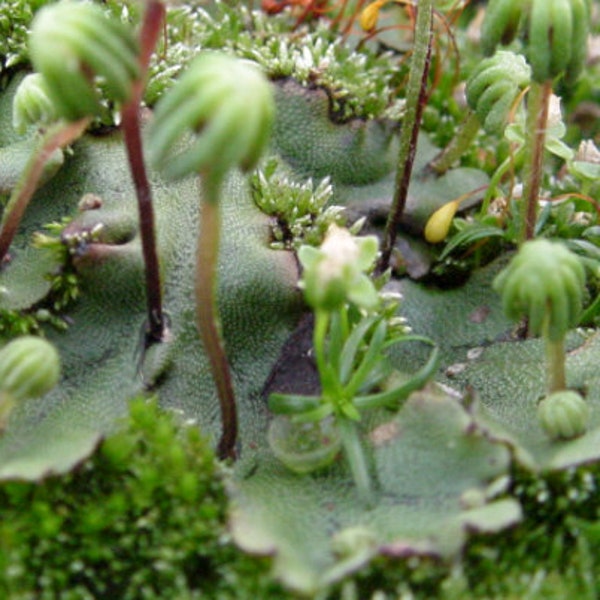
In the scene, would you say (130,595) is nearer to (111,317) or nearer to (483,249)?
(111,317)

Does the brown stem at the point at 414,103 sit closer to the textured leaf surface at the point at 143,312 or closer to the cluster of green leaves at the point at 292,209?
Answer: the cluster of green leaves at the point at 292,209

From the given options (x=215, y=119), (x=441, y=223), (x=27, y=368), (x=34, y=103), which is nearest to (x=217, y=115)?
(x=215, y=119)

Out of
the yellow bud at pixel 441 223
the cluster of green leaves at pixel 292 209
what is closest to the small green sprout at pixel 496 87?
the yellow bud at pixel 441 223

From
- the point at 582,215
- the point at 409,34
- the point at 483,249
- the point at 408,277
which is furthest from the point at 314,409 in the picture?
the point at 409,34

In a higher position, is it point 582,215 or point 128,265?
point 128,265

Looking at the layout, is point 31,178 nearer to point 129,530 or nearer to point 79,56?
point 79,56
